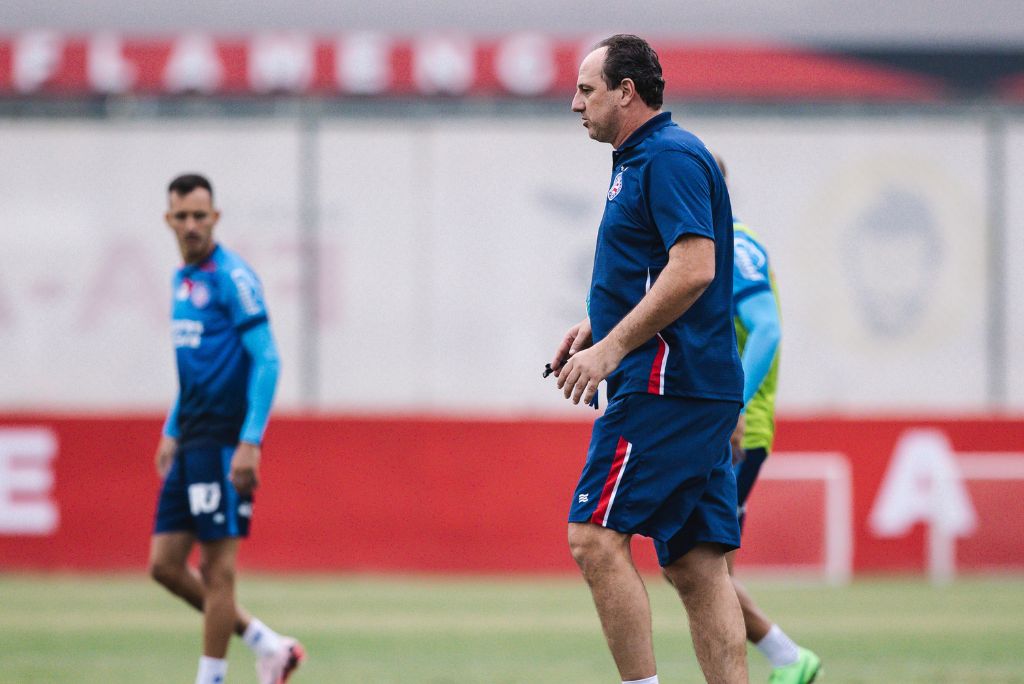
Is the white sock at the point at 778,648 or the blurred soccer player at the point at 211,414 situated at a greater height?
the blurred soccer player at the point at 211,414

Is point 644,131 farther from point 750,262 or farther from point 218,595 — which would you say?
point 218,595

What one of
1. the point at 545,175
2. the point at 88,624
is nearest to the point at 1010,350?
the point at 545,175

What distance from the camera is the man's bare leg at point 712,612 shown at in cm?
530

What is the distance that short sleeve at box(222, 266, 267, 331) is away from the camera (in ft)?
24.2

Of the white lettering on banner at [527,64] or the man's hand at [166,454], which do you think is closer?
the man's hand at [166,454]

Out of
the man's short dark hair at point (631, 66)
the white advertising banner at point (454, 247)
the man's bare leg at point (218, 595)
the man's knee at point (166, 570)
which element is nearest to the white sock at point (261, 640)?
the man's bare leg at point (218, 595)

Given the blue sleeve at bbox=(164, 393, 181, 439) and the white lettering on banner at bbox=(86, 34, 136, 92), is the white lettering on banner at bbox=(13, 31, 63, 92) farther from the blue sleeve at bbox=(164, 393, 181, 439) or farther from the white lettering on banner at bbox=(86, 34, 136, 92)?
the blue sleeve at bbox=(164, 393, 181, 439)

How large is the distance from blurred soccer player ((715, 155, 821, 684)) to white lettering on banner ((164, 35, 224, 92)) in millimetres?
19092

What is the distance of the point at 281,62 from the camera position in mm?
24922

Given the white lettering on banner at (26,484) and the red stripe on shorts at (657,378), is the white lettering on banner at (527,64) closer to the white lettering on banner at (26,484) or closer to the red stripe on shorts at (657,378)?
the white lettering on banner at (26,484)

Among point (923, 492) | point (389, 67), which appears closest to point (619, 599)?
point (923, 492)

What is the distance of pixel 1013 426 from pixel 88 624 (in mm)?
8483

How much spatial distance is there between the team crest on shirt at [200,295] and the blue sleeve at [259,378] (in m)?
0.27

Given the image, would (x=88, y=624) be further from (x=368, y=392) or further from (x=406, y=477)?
(x=368, y=392)
